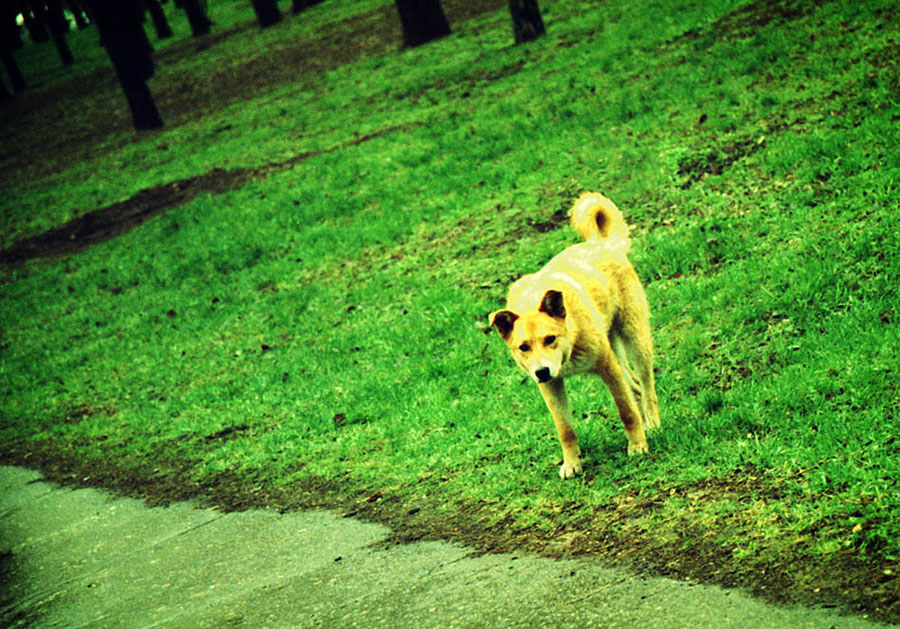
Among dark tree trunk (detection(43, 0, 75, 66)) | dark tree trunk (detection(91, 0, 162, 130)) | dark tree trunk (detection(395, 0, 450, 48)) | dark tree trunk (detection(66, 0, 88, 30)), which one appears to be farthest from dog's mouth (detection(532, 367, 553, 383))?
dark tree trunk (detection(66, 0, 88, 30))

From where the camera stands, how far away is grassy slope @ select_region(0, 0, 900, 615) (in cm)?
508

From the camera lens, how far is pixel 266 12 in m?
32.2

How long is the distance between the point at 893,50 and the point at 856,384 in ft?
23.9

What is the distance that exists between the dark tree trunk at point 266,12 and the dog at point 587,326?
29.1 meters

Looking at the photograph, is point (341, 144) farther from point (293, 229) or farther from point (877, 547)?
point (877, 547)

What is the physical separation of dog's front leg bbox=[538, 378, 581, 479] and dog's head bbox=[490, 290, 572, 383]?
16.0 inches

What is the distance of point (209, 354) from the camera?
1076 cm

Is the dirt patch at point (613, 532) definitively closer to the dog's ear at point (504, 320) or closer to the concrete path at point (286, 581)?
the concrete path at point (286, 581)

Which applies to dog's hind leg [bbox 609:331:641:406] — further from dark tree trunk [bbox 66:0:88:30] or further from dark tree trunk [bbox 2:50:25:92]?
dark tree trunk [bbox 66:0:88:30]

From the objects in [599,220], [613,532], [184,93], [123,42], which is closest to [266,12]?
[184,93]

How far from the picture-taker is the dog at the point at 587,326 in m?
4.91

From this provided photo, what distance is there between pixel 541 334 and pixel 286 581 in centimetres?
224

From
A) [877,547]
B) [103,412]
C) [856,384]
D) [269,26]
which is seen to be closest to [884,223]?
[856,384]

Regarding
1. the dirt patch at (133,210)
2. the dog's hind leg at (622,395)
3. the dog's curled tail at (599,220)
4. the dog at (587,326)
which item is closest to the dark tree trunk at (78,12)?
the dirt patch at (133,210)
